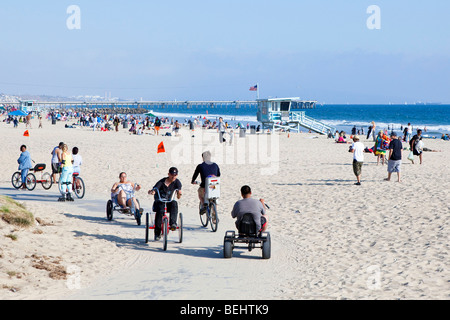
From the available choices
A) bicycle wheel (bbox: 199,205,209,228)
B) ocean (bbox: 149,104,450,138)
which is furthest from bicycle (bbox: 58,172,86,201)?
ocean (bbox: 149,104,450,138)

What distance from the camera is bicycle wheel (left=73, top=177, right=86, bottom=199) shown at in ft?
45.2

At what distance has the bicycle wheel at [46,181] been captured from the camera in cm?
1540

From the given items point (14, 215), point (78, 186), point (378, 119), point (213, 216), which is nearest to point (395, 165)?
point (213, 216)

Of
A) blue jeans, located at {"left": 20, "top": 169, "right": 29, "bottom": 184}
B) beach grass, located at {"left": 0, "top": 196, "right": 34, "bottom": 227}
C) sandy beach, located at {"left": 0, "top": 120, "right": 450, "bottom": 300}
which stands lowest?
sandy beach, located at {"left": 0, "top": 120, "right": 450, "bottom": 300}

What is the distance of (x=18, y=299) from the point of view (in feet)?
20.3

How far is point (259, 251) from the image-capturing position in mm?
8891

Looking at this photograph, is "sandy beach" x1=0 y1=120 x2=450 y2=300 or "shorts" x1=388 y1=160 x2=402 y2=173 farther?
"shorts" x1=388 y1=160 x2=402 y2=173

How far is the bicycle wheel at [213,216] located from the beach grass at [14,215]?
3522mm

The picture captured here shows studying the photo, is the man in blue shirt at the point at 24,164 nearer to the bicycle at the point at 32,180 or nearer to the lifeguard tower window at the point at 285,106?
the bicycle at the point at 32,180

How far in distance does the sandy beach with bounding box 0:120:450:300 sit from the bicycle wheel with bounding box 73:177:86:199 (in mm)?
Answer: 246

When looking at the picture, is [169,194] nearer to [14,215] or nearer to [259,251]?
[259,251]

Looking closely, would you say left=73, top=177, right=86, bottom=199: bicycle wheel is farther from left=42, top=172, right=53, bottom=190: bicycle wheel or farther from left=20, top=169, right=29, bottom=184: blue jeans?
left=20, top=169, right=29, bottom=184: blue jeans

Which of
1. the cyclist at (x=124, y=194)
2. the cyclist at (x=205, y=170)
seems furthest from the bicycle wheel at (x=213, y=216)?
the cyclist at (x=124, y=194)
